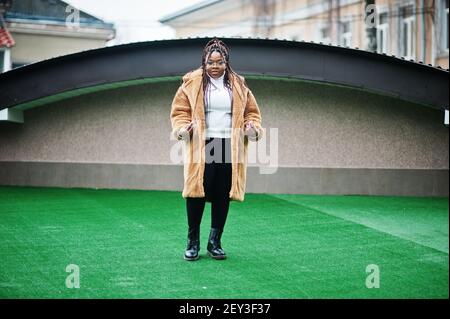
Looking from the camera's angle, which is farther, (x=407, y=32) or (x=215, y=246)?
(x=407, y=32)

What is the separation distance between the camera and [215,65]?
5355mm

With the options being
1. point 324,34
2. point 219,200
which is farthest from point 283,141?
point 324,34

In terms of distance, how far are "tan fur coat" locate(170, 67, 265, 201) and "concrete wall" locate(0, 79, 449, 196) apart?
447 cm

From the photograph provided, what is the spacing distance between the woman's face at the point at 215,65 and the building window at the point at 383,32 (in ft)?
51.1

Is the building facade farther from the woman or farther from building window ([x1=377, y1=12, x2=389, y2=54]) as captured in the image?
the woman

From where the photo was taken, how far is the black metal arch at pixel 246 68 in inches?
326

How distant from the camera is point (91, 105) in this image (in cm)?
1025

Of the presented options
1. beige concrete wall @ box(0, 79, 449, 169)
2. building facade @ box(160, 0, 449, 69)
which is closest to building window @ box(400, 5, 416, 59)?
building facade @ box(160, 0, 449, 69)

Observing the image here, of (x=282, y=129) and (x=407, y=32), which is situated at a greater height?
(x=407, y=32)

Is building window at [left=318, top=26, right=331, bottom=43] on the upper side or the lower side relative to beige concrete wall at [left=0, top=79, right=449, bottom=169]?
upper

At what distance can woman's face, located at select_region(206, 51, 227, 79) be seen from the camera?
5355 mm

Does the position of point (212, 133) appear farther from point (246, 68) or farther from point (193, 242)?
point (246, 68)

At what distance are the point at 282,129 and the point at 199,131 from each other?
15.7ft
